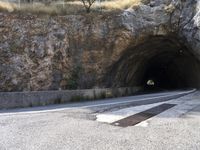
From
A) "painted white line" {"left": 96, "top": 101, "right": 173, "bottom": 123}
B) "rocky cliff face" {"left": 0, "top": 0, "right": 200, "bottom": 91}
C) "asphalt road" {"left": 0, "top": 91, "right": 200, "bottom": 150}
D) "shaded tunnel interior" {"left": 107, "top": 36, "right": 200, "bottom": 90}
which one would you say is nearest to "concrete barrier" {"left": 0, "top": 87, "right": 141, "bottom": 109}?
"rocky cliff face" {"left": 0, "top": 0, "right": 200, "bottom": 91}

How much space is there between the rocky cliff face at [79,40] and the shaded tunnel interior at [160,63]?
17.5 inches

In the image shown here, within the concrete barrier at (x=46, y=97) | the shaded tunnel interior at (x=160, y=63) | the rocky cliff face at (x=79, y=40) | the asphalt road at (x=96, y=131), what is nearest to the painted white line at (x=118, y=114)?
the asphalt road at (x=96, y=131)

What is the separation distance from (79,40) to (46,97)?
5320 mm

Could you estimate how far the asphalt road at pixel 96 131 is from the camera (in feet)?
23.2

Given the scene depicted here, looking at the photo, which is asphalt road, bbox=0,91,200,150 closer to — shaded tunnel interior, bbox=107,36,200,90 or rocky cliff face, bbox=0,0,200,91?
rocky cliff face, bbox=0,0,200,91

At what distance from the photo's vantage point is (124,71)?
76.2 ft

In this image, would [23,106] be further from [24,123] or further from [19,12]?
[19,12]

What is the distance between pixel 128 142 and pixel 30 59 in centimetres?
1196

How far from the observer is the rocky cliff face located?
17.9 m

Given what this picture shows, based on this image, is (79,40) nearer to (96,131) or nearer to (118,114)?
(118,114)

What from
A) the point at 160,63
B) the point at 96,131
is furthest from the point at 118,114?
the point at 160,63

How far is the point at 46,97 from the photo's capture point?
622 inches

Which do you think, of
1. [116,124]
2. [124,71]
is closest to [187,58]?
[124,71]

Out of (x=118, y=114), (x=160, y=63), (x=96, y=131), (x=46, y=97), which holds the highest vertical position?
(x=160, y=63)
